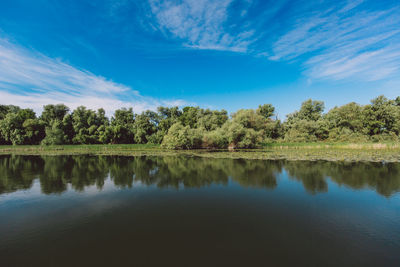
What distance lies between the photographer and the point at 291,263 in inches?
171

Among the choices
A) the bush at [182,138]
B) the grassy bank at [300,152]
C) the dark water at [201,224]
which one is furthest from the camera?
the bush at [182,138]

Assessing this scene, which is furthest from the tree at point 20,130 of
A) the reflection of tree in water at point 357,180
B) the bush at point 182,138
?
the reflection of tree in water at point 357,180

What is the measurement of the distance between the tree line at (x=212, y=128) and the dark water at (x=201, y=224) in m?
30.1

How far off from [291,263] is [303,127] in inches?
2088

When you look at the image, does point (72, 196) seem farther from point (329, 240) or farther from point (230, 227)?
point (329, 240)

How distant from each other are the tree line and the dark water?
30.1 metres

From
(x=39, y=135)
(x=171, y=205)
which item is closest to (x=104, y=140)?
(x=39, y=135)

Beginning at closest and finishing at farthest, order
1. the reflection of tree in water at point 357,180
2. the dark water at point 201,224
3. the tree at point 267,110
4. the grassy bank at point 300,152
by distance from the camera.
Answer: the dark water at point 201,224
the reflection of tree in water at point 357,180
the grassy bank at point 300,152
the tree at point 267,110

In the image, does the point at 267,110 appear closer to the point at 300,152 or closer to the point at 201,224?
the point at 300,152

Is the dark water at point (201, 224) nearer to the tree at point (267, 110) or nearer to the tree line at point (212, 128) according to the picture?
the tree line at point (212, 128)

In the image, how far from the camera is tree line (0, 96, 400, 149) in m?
41.9

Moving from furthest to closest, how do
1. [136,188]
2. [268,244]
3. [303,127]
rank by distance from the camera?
[303,127]
[136,188]
[268,244]

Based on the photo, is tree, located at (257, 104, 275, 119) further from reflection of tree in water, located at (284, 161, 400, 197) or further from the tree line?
reflection of tree in water, located at (284, 161, 400, 197)

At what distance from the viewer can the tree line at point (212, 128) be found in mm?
41938
